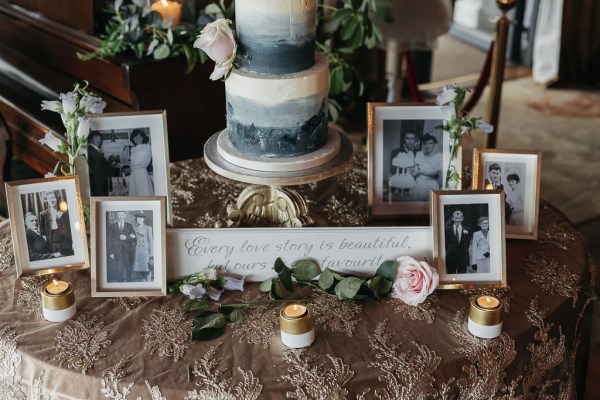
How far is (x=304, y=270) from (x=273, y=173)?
23 cm

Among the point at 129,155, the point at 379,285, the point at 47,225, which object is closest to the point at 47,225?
the point at 47,225

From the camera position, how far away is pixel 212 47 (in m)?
1.55

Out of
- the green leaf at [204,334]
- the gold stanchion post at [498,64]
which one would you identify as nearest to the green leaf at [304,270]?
the green leaf at [204,334]

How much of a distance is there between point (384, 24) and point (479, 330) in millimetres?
2425

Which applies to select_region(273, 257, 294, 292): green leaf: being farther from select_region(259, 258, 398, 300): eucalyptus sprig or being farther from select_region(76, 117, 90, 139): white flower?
select_region(76, 117, 90, 139): white flower

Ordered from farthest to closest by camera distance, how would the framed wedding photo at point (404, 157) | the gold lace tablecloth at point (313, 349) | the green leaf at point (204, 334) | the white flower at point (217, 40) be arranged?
the framed wedding photo at point (404, 157), the white flower at point (217, 40), the green leaf at point (204, 334), the gold lace tablecloth at point (313, 349)

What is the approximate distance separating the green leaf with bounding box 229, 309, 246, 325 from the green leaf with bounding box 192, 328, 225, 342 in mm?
50

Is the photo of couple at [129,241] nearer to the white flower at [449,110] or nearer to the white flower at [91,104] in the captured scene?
the white flower at [91,104]

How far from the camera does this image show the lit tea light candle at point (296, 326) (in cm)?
139

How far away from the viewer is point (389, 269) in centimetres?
159

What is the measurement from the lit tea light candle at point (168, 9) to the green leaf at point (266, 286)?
55.0 inches

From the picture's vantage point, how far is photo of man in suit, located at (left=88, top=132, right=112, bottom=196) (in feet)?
5.70

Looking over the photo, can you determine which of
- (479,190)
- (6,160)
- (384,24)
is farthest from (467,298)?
(384,24)

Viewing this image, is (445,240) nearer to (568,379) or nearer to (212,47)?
(568,379)
